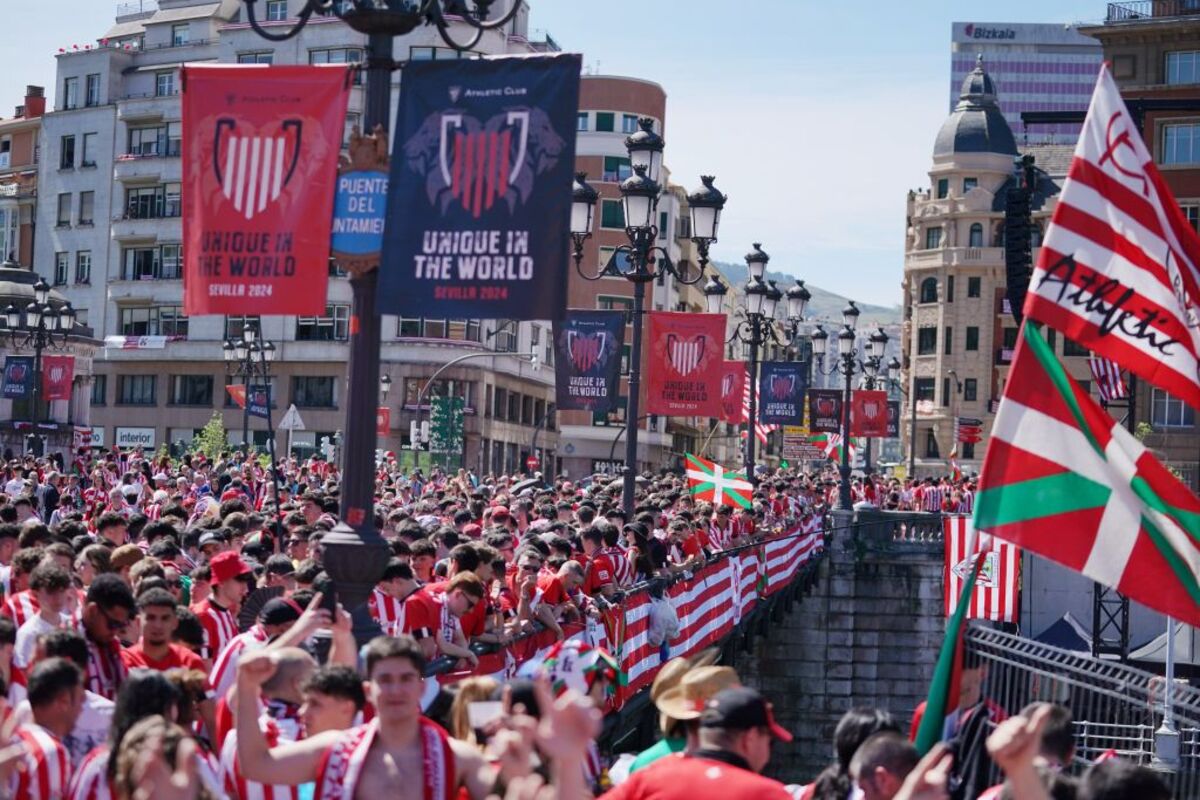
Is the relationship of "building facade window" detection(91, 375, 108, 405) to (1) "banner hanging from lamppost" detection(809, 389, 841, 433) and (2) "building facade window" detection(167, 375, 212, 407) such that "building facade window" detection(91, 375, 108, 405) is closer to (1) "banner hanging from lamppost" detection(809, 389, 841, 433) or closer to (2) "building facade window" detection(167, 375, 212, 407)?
(2) "building facade window" detection(167, 375, 212, 407)

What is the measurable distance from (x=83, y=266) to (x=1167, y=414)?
4268 cm

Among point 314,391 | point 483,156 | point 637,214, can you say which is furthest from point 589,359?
point 314,391

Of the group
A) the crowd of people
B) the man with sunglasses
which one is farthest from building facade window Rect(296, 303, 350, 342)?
the man with sunglasses

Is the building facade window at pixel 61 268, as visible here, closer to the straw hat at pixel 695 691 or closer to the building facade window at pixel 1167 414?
the building facade window at pixel 1167 414

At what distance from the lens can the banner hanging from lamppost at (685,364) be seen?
83.6 ft

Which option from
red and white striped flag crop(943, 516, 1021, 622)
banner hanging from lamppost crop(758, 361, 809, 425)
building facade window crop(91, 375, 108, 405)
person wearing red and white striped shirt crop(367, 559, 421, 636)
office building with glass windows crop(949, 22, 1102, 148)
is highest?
office building with glass windows crop(949, 22, 1102, 148)

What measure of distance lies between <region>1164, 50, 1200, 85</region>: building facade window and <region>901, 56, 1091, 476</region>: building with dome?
4001cm

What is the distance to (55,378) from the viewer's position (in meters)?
42.4

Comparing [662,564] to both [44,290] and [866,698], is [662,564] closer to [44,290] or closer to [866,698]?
[866,698]

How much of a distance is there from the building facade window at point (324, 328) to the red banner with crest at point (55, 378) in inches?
1141

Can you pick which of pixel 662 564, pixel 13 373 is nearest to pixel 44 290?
pixel 13 373

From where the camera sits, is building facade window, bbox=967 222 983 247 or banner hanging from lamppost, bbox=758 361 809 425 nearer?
banner hanging from lamppost, bbox=758 361 809 425

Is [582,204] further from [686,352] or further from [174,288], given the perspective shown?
[174,288]

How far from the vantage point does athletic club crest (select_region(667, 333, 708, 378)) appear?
2553 cm
